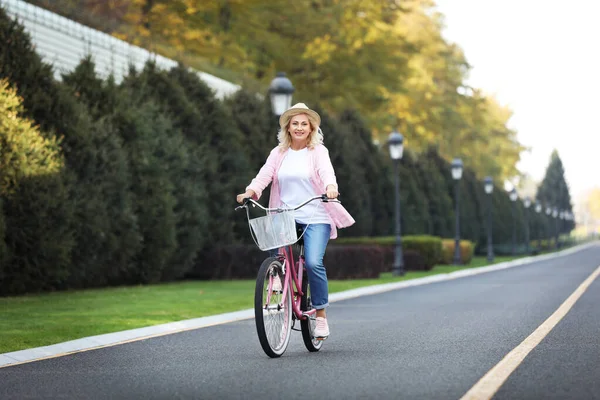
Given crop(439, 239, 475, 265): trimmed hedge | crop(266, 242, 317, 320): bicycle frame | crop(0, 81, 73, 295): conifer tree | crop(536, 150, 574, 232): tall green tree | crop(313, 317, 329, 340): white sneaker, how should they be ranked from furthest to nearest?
1. crop(536, 150, 574, 232): tall green tree
2. crop(439, 239, 475, 265): trimmed hedge
3. crop(0, 81, 73, 295): conifer tree
4. crop(313, 317, 329, 340): white sneaker
5. crop(266, 242, 317, 320): bicycle frame

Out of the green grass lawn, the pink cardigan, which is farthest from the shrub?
the pink cardigan

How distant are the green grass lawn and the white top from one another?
329 cm

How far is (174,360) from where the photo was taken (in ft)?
32.2

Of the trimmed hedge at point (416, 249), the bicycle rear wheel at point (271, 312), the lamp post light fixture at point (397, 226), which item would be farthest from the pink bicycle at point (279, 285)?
the trimmed hedge at point (416, 249)

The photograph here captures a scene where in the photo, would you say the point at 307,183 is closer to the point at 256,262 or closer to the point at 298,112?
the point at 298,112

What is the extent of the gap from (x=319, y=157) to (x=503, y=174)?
87.2m

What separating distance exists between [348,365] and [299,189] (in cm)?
165

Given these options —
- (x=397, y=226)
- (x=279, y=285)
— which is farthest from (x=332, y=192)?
(x=397, y=226)

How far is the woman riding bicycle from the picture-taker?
9734mm

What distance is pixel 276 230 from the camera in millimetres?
9367

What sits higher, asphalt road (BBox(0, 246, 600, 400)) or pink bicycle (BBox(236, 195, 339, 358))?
pink bicycle (BBox(236, 195, 339, 358))

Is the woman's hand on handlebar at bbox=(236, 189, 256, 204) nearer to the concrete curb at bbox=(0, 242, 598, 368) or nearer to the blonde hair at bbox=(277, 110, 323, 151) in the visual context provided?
the blonde hair at bbox=(277, 110, 323, 151)

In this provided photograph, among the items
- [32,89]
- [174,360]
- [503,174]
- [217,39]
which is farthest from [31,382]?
Answer: [503,174]

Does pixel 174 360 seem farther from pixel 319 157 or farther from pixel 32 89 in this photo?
pixel 32 89
